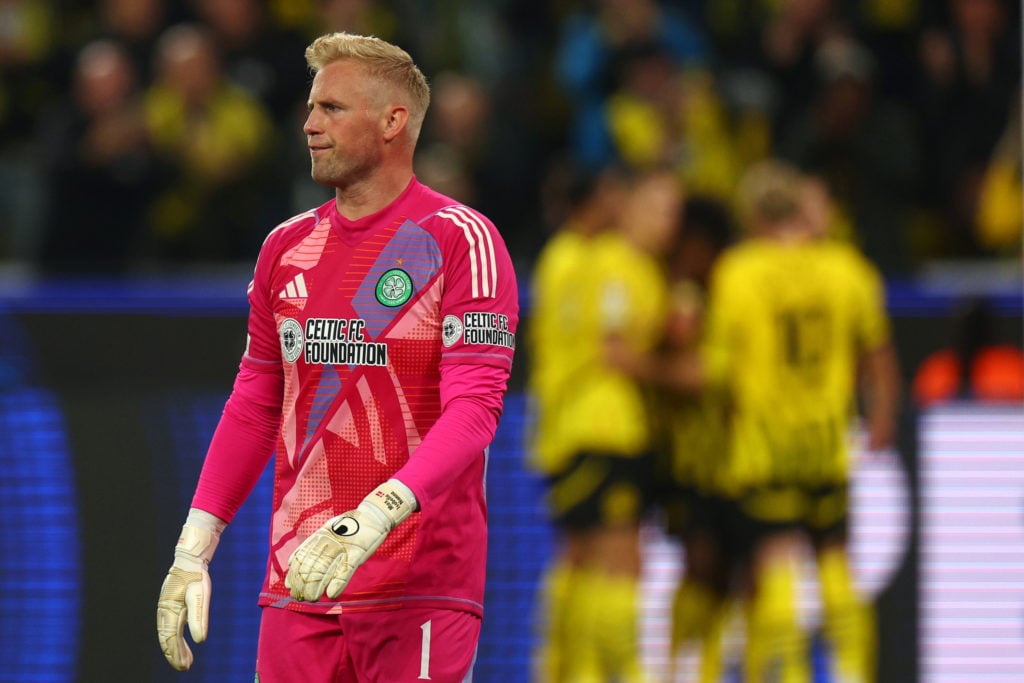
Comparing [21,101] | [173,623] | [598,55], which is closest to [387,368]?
[173,623]

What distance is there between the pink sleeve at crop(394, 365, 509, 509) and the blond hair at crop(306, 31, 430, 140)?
650 millimetres

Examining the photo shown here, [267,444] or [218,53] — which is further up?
[218,53]

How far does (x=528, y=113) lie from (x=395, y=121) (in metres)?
6.71

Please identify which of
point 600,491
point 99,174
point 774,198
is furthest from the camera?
point 99,174

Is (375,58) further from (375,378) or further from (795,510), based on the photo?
(795,510)

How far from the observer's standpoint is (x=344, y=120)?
385 centimetres

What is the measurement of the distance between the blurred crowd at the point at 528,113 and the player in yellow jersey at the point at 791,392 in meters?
1.59

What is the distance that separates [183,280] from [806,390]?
11.4ft

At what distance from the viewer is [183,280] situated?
30.0ft

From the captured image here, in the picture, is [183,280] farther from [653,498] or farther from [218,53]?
[653,498]

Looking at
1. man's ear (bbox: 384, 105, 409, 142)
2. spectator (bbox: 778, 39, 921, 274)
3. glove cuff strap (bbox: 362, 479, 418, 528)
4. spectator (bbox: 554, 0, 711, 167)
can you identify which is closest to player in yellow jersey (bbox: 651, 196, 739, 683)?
spectator (bbox: 778, 39, 921, 274)

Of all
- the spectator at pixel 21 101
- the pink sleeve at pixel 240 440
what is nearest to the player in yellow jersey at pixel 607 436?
the pink sleeve at pixel 240 440

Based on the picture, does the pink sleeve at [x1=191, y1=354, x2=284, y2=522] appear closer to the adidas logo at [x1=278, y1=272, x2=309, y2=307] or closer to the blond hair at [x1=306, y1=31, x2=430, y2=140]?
the adidas logo at [x1=278, y1=272, x2=309, y2=307]

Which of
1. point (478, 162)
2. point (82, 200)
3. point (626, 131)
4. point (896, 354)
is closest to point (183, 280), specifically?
point (82, 200)
